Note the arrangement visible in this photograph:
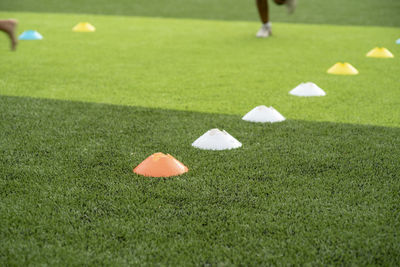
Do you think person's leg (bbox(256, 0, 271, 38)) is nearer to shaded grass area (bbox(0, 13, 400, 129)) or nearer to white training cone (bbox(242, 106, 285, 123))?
shaded grass area (bbox(0, 13, 400, 129))

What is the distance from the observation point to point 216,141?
3189 millimetres

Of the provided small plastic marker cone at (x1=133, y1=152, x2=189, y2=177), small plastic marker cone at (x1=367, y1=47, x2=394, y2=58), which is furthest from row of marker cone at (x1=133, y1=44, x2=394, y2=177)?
small plastic marker cone at (x1=367, y1=47, x2=394, y2=58)

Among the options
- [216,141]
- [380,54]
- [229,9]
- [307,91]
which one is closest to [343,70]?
[307,91]

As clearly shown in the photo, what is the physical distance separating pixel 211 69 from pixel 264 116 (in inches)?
87.1

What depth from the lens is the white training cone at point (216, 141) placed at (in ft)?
10.4

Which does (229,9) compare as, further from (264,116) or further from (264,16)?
(264,116)

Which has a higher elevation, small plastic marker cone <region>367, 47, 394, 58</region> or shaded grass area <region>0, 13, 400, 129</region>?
shaded grass area <region>0, 13, 400, 129</region>

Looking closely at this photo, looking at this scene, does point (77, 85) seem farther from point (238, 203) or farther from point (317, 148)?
point (238, 203)

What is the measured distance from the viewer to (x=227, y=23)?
10.5 m

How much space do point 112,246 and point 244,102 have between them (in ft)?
8.30

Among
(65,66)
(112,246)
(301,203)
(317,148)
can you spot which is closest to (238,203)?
(301,203)

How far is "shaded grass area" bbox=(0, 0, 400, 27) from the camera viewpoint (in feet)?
36.4

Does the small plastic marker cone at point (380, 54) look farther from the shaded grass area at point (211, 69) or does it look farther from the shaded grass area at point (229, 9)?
the shaded grass area at point (229, 9)

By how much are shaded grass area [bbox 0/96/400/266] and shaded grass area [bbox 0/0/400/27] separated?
784 cm
